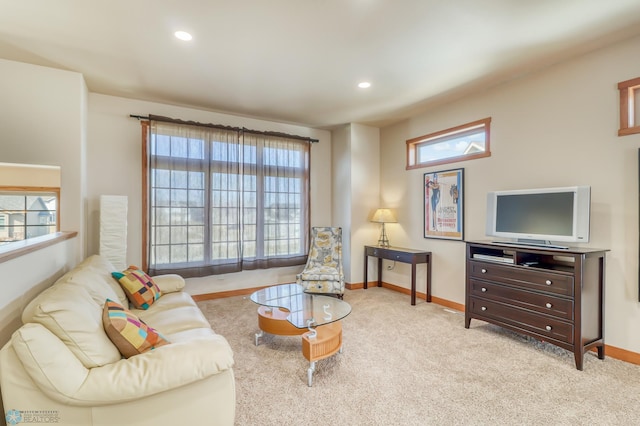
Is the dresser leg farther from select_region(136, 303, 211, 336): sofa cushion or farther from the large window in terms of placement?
the large window

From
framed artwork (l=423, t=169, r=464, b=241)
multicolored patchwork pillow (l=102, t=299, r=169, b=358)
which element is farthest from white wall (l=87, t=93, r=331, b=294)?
framed artwork (l=423, t=169, r=464, b=241)

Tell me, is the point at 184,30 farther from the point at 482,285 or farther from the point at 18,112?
the point at 482,285

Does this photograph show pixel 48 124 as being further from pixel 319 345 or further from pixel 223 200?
pixel 319 345

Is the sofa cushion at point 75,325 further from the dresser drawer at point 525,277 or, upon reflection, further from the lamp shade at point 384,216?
the lamp shade at point 384,216

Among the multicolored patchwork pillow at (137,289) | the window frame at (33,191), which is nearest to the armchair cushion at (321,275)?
the multicolored patchwork pillow at (137,289)

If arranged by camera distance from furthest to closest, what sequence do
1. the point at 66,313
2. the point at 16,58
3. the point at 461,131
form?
1. the point at 461,131
2. the point at 16,58
3. the point at 66,313

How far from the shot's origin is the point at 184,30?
2451 mm

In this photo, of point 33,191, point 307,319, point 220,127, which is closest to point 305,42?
point 220,127

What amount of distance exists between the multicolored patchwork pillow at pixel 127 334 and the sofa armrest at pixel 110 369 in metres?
0.13

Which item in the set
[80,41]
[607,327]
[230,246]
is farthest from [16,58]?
[607,327]

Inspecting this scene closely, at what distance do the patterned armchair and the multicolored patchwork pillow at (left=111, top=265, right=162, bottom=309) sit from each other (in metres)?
1.92

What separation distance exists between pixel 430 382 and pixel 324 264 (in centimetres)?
264

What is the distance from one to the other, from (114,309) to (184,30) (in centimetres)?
219

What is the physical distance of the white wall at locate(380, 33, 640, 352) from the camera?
2.57 m
